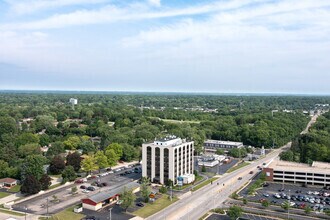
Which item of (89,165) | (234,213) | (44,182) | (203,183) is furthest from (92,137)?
(234,213)

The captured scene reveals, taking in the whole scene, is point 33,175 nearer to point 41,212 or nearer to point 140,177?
point 41,212

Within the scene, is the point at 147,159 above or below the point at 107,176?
above

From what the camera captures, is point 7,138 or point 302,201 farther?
point 7,138

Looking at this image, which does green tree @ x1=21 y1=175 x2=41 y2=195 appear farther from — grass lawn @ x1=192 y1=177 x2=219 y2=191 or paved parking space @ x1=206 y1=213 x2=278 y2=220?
paved parking space @ x1=206 y1=213 x2=278 y2=220

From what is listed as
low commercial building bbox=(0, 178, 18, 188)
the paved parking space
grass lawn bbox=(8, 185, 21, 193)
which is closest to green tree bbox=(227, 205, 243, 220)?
the paved parking space

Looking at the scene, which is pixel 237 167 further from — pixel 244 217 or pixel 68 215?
pixel 68 215

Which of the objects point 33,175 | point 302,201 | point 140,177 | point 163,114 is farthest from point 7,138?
point 163,114
